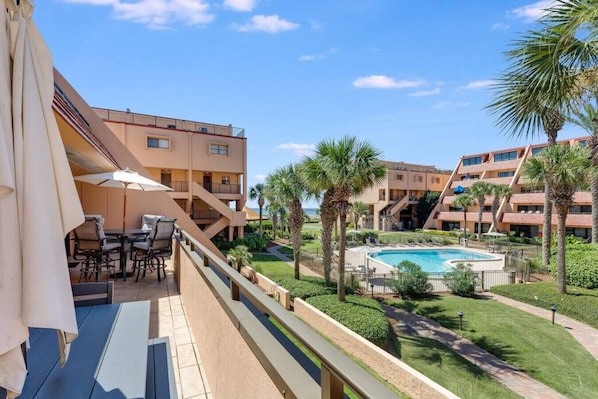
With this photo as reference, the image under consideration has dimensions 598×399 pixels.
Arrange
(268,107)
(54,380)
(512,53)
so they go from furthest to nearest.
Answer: (268,107), (512,53), (54,380)

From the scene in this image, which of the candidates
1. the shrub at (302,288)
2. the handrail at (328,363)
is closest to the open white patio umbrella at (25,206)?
the handrail at (328,363)

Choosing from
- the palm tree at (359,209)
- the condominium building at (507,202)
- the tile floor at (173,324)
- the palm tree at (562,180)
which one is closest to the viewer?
the tile floor at (173,324)

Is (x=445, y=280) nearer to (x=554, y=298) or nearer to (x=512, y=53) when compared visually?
(x=554, y=298)

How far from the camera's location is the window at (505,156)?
1451 inches

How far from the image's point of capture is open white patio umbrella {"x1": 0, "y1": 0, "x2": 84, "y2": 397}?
1278mm

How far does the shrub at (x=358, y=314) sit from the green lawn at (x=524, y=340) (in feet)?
10.4

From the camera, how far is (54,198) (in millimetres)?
1442

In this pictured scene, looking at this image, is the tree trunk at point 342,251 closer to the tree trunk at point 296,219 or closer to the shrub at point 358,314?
the shrub at point 358,314

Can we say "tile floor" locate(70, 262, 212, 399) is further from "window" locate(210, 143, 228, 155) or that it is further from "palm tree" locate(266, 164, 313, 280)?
"window" locate(210, 143, 228, 155)

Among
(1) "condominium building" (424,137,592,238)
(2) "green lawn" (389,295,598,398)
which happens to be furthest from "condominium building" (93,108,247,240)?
(1) "condominium building" (424,137,592,238)

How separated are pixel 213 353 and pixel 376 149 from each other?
1072 centimetres

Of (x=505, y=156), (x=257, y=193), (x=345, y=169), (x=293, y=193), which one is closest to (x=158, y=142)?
(x=293, y=193)

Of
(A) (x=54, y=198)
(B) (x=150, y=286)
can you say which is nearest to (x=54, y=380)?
(A) (x=54, y=198)

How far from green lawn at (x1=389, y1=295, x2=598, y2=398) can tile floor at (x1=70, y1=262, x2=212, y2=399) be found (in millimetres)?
9121
